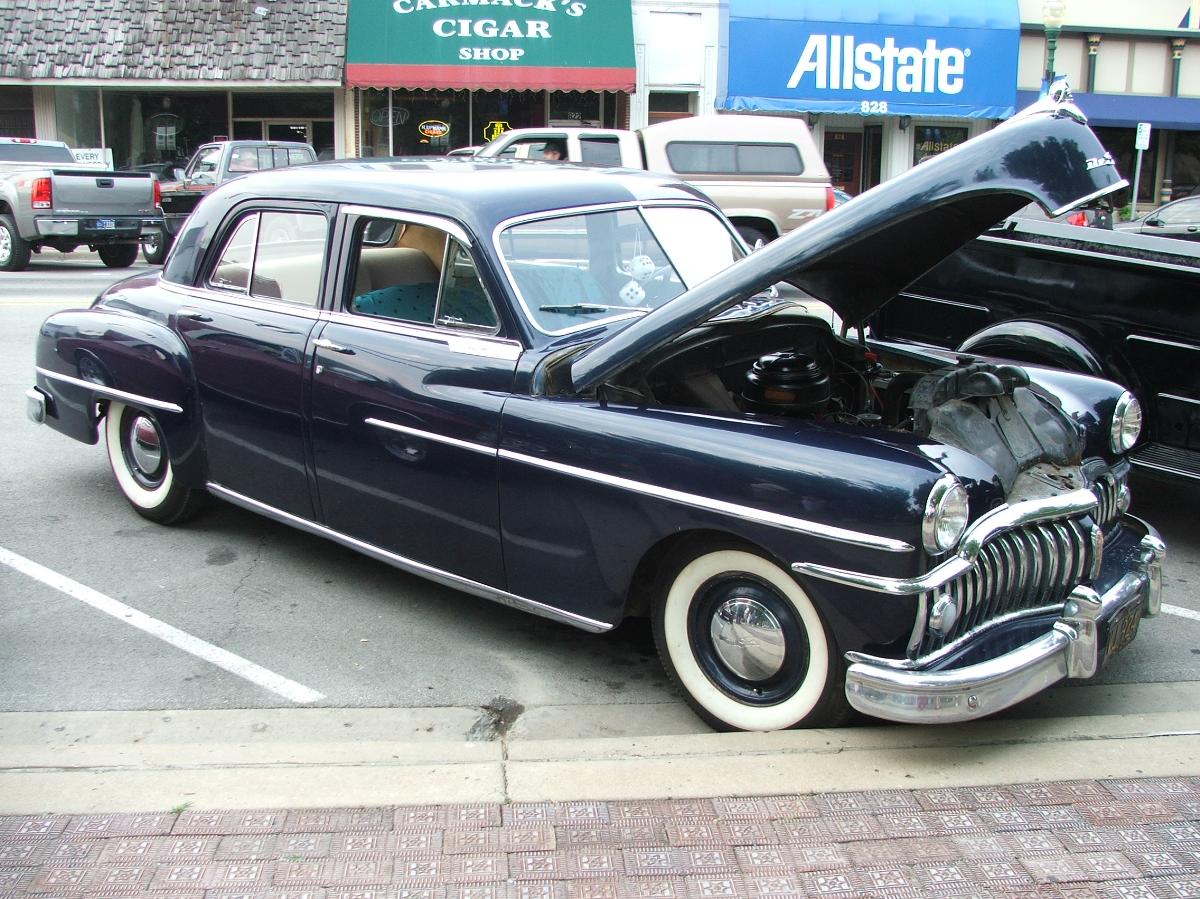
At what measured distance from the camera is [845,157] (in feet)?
83.3

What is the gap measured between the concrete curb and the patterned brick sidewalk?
3.2 inches

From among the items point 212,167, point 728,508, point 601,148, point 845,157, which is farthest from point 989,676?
point 845,157

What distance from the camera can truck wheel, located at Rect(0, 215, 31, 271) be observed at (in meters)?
16.2

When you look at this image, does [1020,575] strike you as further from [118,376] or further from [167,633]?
[118,376]

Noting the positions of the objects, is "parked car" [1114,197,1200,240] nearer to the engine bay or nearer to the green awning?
the engine bay

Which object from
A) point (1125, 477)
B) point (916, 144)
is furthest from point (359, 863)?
point (916, 144)

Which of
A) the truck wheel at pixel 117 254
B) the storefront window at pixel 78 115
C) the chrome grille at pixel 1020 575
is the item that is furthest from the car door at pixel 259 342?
the storefront window at pixel 78 115

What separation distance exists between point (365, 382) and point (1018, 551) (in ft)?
7.85

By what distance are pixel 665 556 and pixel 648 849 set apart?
109 cm

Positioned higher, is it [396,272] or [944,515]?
[396,272]

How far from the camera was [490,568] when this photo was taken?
4.20 metres

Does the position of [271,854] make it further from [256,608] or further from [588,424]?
[256,608]

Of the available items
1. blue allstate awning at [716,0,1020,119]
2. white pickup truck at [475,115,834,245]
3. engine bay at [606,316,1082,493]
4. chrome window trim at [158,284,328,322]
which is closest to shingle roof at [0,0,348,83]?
blue allstate awning at [716,0,1020,119]

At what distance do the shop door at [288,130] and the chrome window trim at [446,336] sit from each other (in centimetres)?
1985
